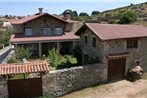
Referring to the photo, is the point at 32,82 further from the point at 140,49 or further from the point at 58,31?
the point at 58,31

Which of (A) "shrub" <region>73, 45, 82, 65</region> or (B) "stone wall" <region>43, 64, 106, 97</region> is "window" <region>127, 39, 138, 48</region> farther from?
(A) "shrub" <region>73, 45, 82, 65</region>

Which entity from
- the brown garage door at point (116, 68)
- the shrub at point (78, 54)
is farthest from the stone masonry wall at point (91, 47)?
the brown garage door at point (116, 68)

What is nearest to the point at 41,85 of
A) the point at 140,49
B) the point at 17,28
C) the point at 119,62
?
the point at 119,62

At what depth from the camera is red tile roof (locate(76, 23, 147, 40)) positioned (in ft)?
101

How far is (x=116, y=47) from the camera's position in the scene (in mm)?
31078

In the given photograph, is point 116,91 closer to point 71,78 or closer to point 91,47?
point 71,78

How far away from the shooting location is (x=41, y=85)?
25.9 m

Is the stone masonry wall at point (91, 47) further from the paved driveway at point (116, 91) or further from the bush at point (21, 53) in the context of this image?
the bush at point (21, 53)

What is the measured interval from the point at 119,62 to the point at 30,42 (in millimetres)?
16071

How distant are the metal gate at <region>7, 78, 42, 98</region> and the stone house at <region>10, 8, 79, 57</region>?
17505 millimetres

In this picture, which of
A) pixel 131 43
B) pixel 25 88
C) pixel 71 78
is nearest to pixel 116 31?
pixel 131 43

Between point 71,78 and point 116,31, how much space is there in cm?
880

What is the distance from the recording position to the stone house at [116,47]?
30.3 metres

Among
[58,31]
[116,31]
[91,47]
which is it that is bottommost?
[91,47]
